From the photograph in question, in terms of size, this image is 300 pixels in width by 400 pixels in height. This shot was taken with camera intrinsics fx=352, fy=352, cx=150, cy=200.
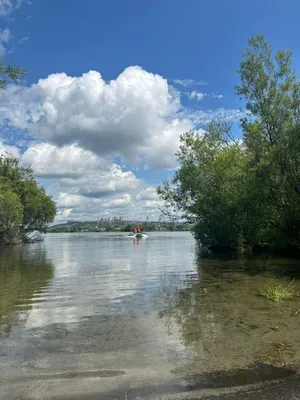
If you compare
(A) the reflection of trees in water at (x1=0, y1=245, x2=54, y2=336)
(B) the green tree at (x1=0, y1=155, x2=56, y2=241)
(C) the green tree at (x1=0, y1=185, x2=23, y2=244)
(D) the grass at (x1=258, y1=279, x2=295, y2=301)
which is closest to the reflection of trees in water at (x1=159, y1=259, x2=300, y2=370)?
(D) the grass at (x1=258, y1=279, x2=295, y2=301)

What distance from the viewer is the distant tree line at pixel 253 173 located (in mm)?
27812

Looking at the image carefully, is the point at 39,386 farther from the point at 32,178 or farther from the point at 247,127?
the point at 32,178

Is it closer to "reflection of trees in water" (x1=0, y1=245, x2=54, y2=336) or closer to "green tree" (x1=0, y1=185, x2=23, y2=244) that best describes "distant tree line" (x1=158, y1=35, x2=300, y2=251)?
"reflection of trees in water" (x1=0, y1=245, x2=54, y2=336)

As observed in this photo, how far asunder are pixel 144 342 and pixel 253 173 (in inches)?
892

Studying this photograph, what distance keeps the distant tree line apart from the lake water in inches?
489

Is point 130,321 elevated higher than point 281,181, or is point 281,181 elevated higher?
point 281,181

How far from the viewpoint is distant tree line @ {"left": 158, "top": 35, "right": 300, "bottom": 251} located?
91.2ft

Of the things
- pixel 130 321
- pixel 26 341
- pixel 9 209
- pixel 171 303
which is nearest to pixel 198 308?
pixel 171 303

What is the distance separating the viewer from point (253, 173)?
96.4 ft

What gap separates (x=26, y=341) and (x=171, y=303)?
6.37 m

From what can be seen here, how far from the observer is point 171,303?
1434 centimetres

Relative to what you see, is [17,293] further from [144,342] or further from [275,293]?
[275,293]

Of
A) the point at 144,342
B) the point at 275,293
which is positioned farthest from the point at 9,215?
the point at 144,342

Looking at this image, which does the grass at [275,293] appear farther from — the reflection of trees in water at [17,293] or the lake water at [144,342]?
the reflection of trees in water at [17,293]
